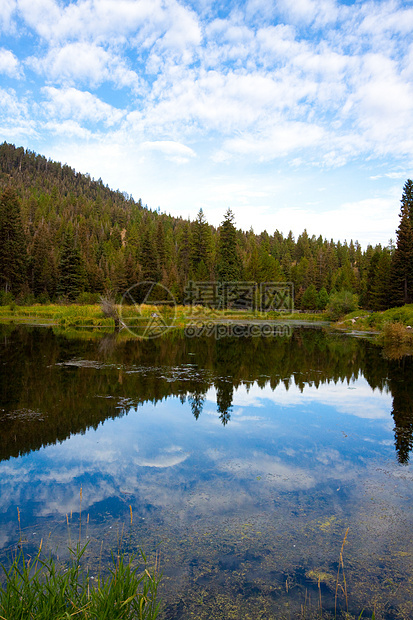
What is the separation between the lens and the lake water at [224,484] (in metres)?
3.45

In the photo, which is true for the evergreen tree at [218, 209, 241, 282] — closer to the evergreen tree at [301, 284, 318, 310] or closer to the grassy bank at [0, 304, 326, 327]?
the grassy bank at [0, 304, 326, 327]

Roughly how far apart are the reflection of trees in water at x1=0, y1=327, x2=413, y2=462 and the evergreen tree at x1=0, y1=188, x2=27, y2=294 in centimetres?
2853

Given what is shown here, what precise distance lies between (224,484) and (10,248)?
162ft

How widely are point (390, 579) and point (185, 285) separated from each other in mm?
61038

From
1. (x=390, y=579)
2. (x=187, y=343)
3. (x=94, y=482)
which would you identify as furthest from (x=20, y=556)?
(x=187, y=343)

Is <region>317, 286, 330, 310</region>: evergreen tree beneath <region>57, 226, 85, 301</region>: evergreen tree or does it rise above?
beneath

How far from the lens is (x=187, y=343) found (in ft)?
73.1

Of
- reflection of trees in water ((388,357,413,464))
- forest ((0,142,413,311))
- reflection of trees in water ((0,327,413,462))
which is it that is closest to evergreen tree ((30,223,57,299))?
forest ((0,142,413,311))

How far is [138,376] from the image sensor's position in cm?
1241

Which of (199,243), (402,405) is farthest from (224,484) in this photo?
(199,243)

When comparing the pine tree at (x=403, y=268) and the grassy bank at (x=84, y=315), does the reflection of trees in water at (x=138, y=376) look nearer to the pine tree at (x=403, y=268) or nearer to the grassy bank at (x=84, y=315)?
the grassy bank at (x=84, y=315)

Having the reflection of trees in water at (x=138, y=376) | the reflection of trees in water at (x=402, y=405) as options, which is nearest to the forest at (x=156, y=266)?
the reflection of trees in water at (x=138, y=376)

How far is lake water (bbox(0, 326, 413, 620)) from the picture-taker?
3445mm

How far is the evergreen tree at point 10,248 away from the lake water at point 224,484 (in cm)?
3975
